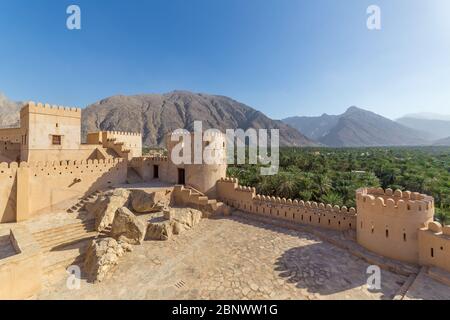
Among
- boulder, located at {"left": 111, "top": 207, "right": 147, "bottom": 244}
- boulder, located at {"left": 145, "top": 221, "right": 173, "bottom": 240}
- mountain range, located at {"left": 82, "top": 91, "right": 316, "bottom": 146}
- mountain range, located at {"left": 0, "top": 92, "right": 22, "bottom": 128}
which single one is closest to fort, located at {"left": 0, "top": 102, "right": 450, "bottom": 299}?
boulder, located at {"left": 111, "top": 207, "right": 147, "bottom": 244}

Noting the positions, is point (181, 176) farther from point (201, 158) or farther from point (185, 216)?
point (185, 216)

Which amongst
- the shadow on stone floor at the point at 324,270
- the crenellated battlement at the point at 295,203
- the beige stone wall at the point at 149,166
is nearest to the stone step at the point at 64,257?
the shadow on stone floor at the point at 324,270

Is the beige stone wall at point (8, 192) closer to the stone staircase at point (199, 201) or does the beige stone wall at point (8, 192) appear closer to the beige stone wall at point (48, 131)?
the beige stone wall at point (48, 131)

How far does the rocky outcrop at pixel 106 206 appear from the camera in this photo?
12258mm

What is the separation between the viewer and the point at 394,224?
9219mm

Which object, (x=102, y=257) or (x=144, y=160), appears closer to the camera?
(x=102, y=257)

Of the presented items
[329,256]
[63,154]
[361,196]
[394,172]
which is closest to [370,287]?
[329,256]

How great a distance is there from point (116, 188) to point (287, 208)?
37.5ft

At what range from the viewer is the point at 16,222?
477 inches

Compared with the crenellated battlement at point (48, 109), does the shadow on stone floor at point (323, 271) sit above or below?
below

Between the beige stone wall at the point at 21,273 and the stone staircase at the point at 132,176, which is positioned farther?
the stone staircase at the point at 132,176

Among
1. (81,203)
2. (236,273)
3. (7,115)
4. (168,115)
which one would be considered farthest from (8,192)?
(168,115)

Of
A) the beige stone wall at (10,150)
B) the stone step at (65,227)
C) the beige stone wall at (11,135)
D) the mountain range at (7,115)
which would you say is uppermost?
the mountain range at (7,115)

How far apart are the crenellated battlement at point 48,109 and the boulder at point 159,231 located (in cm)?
1176
